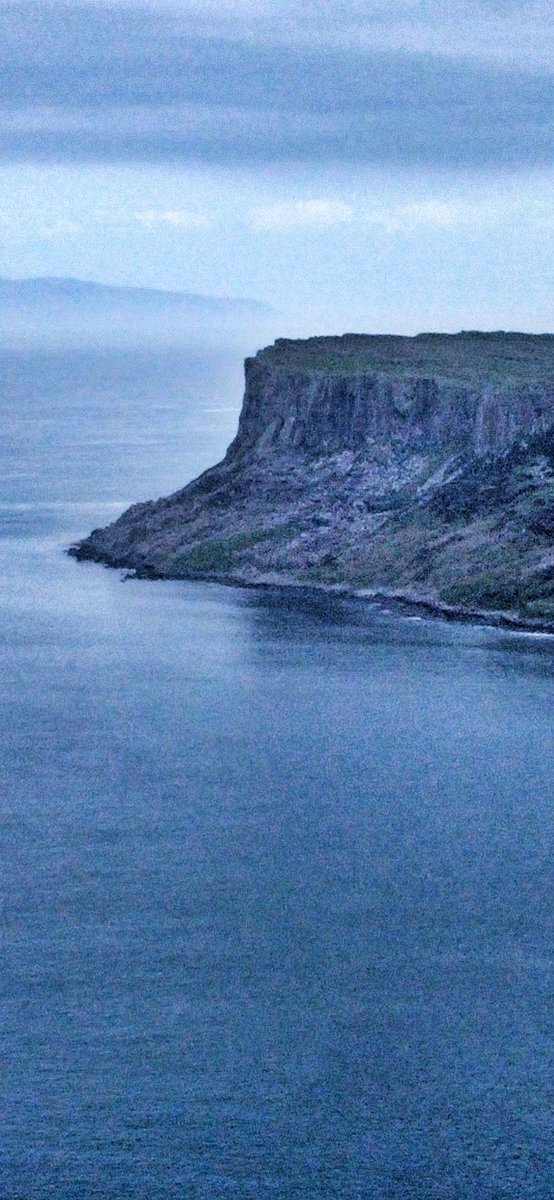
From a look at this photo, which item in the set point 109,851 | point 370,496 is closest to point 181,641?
point 370,496

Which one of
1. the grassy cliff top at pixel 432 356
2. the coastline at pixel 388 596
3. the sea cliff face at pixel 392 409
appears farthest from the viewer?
the grassy cliff top at pixel 432 356

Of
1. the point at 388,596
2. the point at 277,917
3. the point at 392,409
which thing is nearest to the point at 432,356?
the point at 392,409

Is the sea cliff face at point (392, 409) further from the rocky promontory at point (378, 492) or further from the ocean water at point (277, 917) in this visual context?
the ocean water at point (277, 917)

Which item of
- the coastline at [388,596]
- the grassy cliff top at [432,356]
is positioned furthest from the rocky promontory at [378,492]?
the grassy cliff top at [432,356]

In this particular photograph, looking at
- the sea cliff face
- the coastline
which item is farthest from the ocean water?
the sea cliff face

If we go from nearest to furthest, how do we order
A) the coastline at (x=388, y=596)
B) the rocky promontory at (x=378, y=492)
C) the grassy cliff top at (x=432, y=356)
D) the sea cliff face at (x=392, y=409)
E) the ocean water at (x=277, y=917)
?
the ocean water at (x=277, y=917)
the coastline at (x=388, y=596)
the rocky promontory at (x=378, y=492)
the sea cliff face at (x=392, y=409)
the grassy cliff top at (x=432, y=356)

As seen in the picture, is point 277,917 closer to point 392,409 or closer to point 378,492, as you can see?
point 378,492

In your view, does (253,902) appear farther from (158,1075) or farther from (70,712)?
(70,712)

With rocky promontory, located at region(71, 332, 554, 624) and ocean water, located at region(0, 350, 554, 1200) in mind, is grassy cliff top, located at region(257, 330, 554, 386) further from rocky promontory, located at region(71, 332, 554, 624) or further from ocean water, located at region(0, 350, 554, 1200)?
ocean water, located at region(0, 350, 554, 1200)
